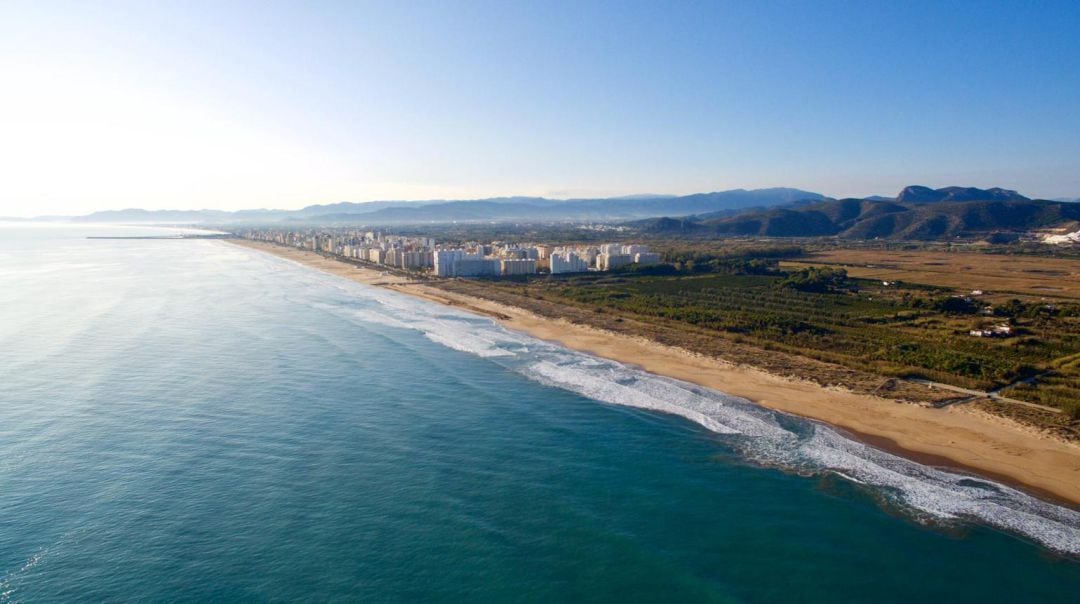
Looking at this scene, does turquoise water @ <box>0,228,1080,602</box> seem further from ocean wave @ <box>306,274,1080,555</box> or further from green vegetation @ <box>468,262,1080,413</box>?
green vegetation @ <box>468,262,1080,413</box>

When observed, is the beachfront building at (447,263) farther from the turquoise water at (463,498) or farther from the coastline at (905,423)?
the turquoise water at (463,498)

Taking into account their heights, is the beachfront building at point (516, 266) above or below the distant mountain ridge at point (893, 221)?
below

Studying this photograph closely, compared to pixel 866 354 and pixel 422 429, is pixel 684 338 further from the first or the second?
pixel 422 429

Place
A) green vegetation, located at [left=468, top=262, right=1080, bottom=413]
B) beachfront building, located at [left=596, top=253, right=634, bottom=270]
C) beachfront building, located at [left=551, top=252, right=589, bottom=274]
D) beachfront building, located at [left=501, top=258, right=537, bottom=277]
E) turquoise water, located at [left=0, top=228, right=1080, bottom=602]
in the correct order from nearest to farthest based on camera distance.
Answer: turquoise water, located at [left=0, top=228, right=1080, bottom=602]
green vegetation, located at [left=468, top=262, right=1080, bottom=413]
beachfront building, located at [left=551, top=252, right=589, bottom=274]
beachfront building, located at [left=501, top=258, right=537, bottom=277]
beachfront building, located at [left=596, top=253, right=634, bottom=270]

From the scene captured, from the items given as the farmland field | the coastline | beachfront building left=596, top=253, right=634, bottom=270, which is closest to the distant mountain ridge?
the farmland field

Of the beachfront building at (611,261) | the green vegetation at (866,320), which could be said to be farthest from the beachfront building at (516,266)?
the beachfront building at (611,261)

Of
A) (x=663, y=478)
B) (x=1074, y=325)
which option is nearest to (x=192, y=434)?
(x=663, y=478)
